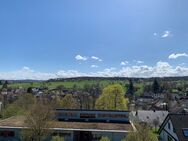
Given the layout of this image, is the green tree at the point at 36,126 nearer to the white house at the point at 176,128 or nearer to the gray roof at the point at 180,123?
the white house at the point at 176,128

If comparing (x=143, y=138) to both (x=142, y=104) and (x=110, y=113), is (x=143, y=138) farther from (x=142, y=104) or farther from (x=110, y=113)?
(x=142, y=104)

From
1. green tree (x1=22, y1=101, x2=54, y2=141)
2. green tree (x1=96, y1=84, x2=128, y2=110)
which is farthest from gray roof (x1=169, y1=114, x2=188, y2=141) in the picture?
green tree (x1=96, y1=84, x2=128, y2=110)

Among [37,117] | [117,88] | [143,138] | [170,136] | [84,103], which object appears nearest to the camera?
[143,138]

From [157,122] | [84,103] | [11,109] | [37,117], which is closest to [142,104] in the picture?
[84,103]

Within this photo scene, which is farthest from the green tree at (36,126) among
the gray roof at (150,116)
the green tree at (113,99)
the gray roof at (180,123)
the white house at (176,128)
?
the gray roof at (150,116)

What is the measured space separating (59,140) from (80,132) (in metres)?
8.34

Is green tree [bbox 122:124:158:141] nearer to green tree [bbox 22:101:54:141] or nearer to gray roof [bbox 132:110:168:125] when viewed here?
green tree [bbox 22:101:54:141]

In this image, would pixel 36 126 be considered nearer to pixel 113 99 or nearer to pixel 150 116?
pixel 113 99

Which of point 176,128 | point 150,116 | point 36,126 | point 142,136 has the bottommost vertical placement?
Result: point 150,116

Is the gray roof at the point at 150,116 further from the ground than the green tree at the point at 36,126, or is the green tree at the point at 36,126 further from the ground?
the green tree at the point at 36,126

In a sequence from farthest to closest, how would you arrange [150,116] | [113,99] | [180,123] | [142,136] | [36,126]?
[150,116] → [113,99] → [180,123] → [36,126] → [142,136]

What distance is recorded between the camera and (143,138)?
29391mm

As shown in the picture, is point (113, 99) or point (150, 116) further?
point (150, 116)

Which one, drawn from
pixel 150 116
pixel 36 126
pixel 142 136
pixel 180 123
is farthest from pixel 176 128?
pixel 150 116
